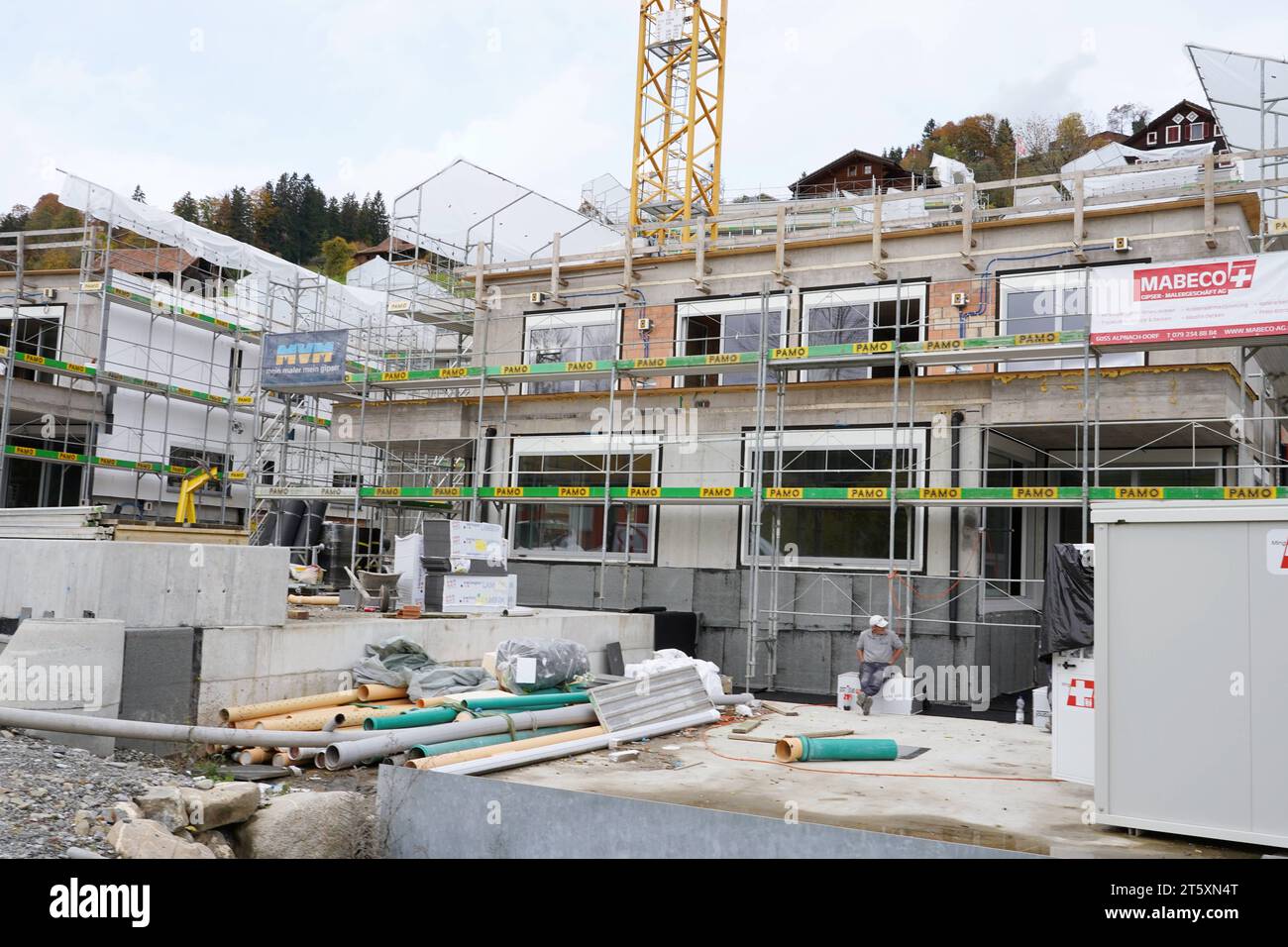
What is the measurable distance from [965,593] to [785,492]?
3657 millimetres

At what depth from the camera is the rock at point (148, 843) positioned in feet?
23.1

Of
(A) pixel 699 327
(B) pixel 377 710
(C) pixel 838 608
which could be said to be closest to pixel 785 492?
(C) pixel 838 608

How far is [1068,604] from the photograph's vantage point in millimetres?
10195

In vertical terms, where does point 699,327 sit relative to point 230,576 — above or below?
above

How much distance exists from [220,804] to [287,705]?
14.4ft

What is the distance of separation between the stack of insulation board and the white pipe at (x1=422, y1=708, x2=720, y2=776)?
505 cm

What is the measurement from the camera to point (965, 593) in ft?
63.4

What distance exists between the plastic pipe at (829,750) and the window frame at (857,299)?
35.8 ft

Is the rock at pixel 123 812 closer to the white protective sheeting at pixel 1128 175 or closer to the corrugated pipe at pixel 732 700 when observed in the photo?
the corrugated pipe at pixel 732 700

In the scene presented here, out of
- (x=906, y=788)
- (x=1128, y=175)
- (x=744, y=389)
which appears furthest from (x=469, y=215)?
(x=906, y=788)

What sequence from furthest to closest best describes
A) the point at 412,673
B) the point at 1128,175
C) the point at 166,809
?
1. the point at 1128,175
2. the point at 412,673
3. the point at 166,809

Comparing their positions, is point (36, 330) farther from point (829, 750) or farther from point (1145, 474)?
point (1145, 474)


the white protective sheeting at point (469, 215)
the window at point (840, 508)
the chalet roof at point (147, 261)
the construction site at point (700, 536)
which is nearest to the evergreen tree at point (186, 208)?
the chalet roof at point (147, 261)
